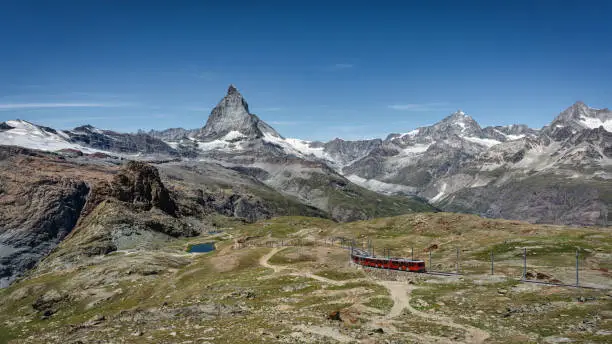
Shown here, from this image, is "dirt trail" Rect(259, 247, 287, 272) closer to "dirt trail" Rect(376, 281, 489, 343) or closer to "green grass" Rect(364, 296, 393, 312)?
"dirt trail" Rect(376, 281, 489, 343)

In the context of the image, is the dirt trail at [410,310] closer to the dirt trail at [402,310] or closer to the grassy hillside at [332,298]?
the dirt trail at [402,310]

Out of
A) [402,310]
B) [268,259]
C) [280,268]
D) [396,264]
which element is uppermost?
[396,264]

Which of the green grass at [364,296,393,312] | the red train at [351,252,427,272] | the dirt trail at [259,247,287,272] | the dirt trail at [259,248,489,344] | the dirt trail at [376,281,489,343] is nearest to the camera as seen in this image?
the dirt trail at [259,248,489,344]

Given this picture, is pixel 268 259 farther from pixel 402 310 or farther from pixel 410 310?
pixel 410 310

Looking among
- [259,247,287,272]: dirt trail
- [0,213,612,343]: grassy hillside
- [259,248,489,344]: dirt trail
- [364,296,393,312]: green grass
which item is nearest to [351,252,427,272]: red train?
[0,213,612,343]: grassy hillside

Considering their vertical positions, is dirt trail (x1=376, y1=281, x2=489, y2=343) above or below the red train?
below

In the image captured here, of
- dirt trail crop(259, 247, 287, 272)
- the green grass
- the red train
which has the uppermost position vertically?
the red train

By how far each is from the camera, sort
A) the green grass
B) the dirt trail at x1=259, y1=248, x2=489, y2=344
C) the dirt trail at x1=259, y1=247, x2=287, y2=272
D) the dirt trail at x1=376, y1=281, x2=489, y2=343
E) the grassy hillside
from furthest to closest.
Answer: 1. the dirt trail at x1=259, y1=247, x2=287, y2=272
2. the green grass
3. the grassy hillside
4. the dirt trail at x1=376, y1=281, x2=489, y2=343
5. the dirt trail at x1=259, y1=248, x2=489, y2=344

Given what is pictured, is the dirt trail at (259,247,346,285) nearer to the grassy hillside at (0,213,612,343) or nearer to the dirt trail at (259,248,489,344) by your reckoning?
the dirt trail at (259,248,489,344)

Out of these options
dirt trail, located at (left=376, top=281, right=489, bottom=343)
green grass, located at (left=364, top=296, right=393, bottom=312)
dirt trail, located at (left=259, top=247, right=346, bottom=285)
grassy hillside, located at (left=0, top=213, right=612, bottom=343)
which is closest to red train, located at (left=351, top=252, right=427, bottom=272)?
grassy hillside, located at (left=0, top=213, right=612, bottom=343)

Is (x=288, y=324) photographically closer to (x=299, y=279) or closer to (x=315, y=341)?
(x=315, y=341)

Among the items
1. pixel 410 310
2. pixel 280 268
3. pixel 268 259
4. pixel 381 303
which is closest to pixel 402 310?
pixel 410 310

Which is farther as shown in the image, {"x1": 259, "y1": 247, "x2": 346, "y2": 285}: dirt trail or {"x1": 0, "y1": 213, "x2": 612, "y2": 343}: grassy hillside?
{"x1": 259, "y1": 247, "x2": 346, "y2": 285}: dirt trail
